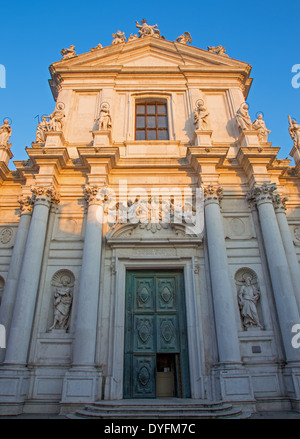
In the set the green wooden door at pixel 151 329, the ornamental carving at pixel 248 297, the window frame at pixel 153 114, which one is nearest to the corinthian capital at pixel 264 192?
the ornamental carving at pixel 248 297

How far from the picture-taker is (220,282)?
8.34 m

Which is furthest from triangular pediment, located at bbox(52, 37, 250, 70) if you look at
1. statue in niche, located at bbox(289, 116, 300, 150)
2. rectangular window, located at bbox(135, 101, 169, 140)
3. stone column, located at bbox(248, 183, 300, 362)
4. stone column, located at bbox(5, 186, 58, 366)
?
stone column, located at bbox(5, 186, 58, 366)

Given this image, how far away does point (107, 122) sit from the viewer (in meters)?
11.0

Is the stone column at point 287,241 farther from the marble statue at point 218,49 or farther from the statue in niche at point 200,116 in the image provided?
the marble statue at point 218,49

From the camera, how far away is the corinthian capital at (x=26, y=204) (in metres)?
9.68

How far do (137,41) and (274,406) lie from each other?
15.1 m

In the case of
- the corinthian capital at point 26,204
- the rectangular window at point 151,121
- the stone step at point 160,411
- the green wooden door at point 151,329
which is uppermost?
the rectangular window at point 151,121

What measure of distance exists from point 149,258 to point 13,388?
185 inches

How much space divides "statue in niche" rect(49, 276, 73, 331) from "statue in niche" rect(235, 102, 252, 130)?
8323mm

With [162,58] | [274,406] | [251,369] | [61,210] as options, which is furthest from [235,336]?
[162,58]

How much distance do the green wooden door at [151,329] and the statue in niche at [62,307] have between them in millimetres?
1656

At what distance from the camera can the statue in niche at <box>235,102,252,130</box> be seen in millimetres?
11047

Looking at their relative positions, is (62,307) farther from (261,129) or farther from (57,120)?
(261,129)

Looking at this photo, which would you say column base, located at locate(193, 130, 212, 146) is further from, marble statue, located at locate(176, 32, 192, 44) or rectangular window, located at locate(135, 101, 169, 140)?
marble statue, located at locate(176, 32, 192, 44)
